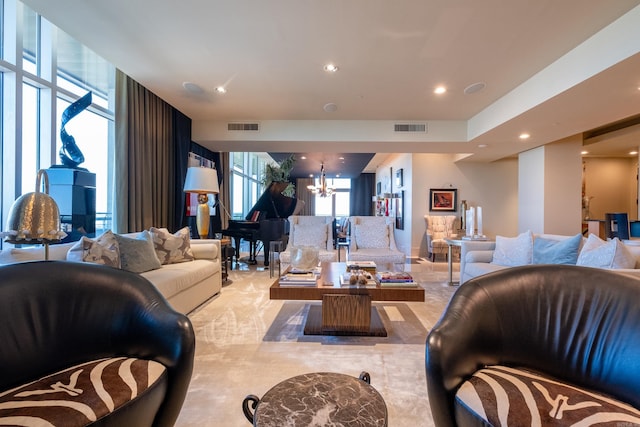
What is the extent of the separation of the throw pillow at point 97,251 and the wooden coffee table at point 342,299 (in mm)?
1340

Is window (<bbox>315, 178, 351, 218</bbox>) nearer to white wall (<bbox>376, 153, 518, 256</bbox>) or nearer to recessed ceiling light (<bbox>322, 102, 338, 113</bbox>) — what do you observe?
white wall (<bbox>376, 153, 518, 256</bbox>)

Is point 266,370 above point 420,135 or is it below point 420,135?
below

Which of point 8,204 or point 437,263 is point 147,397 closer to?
point 8,204

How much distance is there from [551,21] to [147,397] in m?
3.66

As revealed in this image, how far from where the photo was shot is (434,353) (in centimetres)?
117

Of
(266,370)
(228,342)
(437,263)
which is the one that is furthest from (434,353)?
(437,263)

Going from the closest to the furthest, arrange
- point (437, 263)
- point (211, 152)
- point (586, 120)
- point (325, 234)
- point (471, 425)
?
point (471, 425) < point (586, 120) < point (325, 234) < point (211, 152) < point (437, 263)

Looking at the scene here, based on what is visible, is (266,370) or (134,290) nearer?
(134,290)

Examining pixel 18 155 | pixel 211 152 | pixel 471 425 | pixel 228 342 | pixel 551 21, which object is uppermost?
pixel 551 21

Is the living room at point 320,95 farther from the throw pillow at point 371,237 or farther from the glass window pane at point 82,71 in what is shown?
the throw pillow at point 371,237

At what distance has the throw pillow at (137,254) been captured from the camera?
2.74 m

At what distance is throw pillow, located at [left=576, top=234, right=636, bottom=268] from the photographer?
2361 mm

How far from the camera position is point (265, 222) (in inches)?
220

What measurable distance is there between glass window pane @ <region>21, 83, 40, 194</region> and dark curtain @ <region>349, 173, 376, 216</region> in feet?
38.3
